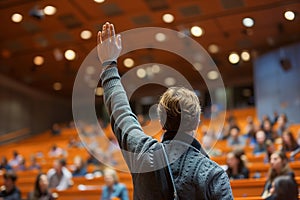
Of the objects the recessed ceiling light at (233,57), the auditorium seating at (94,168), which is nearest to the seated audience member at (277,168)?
the auditorium seating at (94,168)

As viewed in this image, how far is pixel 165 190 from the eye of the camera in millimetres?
995

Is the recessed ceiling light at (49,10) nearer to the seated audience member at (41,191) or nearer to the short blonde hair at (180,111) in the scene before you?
the seated audience member at (41,191)

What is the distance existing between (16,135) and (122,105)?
52.0 feet

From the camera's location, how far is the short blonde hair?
1086mm

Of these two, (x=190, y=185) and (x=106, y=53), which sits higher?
(x=106, y=53)

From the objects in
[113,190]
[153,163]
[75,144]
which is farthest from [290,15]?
[153,163]

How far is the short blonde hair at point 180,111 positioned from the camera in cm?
109

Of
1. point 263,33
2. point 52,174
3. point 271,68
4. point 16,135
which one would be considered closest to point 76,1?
point 52,174

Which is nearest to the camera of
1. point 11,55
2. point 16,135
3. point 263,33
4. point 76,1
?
point 76,1

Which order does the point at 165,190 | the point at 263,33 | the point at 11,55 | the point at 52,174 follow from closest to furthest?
the point at 165,190 < the point at 52,174 < the point at 263,33 < the point at 11,55

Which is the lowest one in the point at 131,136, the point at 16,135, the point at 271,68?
the point at 131,136

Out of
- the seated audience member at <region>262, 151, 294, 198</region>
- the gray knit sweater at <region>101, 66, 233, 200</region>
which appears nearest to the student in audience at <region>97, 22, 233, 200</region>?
the gray knit sweater at <region>101, 66, 233, 200</region>

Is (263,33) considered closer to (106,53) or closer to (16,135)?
(16,135)

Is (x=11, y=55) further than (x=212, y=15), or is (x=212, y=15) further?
(x=11, y=55)
